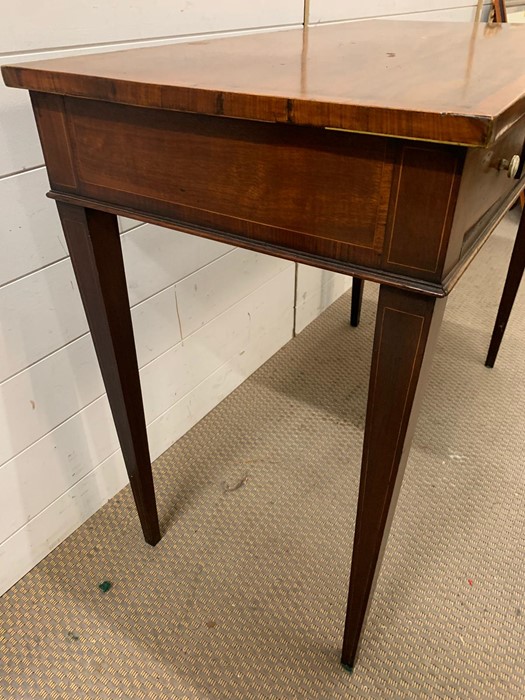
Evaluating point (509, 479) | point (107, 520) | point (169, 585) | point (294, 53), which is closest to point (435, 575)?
point (509, 479)

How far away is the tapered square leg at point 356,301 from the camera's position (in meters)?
1.60

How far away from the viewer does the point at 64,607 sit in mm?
933

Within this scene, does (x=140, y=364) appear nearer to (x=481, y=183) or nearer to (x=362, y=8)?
(x=481, y=183)

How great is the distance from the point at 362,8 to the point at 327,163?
1.13m

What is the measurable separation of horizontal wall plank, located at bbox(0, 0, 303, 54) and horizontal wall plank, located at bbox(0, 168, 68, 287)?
17 centimetres

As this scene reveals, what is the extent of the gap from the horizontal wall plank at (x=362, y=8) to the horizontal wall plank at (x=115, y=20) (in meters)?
0.16

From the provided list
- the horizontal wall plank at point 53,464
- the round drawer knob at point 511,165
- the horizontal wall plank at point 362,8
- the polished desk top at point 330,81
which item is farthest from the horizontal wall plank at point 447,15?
the horizontal wall plank at point 53,464

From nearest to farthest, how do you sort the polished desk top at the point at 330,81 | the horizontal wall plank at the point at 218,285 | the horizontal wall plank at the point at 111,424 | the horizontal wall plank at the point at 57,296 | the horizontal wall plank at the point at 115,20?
the polished desk top at the point at 330,81, the horizontal wall plank at the point at 115,20, the horizontal wall plank at the point at 57,296, the horizontal wall plank at the point at 111,424, the horizontal wall plank at the point at 218,285

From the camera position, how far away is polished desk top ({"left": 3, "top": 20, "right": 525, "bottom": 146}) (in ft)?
1.37

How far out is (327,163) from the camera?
0.48 metres

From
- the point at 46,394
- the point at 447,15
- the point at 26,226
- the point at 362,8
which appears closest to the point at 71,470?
the point at 46,394

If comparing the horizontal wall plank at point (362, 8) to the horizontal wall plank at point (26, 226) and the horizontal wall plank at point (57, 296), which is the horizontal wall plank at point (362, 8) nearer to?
the horizontal wall plank at point (57, 296)

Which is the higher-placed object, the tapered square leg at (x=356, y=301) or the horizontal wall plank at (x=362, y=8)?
the horizontal wall plank at (x=362, y=8)

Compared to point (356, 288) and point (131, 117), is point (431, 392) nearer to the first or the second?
point (356, 288)
